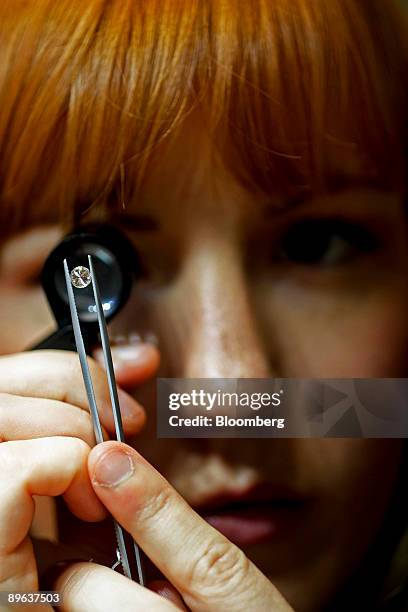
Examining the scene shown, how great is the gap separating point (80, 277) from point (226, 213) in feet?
0.64

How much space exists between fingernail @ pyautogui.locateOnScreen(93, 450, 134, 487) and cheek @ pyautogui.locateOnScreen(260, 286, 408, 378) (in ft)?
0.81

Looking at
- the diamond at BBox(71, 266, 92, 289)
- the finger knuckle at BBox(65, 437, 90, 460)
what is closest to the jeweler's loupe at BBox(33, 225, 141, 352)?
the diamond at BBox(71, 266, 92, 289)

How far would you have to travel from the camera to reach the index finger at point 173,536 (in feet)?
2.44

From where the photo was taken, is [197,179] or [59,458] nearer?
[59,458]

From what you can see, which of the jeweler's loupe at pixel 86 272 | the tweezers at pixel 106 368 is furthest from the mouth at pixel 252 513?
the jeweler's loupe at pixel 86 272

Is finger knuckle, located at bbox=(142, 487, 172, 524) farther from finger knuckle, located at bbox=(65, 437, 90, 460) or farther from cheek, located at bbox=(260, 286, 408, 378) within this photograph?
cheek, located at bbox=(260, 286, 408, 378)

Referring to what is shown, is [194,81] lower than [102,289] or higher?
higher

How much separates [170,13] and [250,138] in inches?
6.9

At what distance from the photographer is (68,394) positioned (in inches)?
33.1

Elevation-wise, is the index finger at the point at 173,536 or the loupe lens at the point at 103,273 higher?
the loupe lens at the point at 103,273

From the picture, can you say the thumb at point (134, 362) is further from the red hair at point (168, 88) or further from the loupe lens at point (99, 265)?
the red hair at point (168, 88)

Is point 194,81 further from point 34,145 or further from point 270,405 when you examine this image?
point 270,405

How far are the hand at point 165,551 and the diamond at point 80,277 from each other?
195 millimetres

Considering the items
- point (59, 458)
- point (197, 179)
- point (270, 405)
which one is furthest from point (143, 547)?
point (197, 179)
